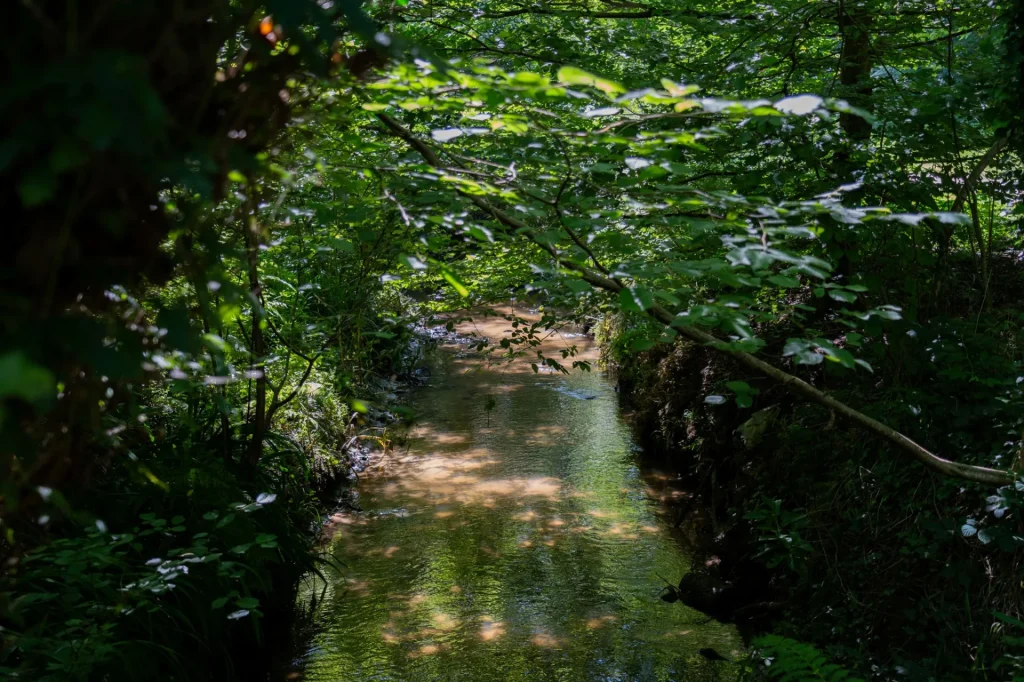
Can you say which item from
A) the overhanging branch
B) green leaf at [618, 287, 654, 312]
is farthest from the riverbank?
green leaf at [618, 287, 654, 312]

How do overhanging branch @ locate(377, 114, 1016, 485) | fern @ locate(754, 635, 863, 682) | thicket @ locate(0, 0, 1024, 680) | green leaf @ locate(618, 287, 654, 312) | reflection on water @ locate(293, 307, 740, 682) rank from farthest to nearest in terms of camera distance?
reflection on water @ locate(293, 307, 740, 682)
fern @ locate(754, 635, 863, 682)
overhanging branch @ locate(377, 114, 1016, 485)
green leaf @ locate(618, 287, 654, 312)
thicket @ locate(0, 0, 1024, 680)

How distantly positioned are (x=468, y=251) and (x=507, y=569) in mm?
2213

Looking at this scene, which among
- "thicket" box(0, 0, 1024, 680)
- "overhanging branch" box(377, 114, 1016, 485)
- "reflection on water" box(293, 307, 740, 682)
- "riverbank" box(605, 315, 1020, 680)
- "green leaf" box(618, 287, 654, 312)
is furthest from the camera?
"reflection on water" box(293, 307, 740, 682)

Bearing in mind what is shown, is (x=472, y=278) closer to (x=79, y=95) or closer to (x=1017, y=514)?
(x=1017, y=514)

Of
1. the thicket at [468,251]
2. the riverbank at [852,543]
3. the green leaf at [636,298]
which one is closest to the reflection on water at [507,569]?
the riverbank at [852,543]

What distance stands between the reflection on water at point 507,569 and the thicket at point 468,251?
0.57m

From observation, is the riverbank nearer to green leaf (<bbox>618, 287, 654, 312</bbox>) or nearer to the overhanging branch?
the overhanging branch

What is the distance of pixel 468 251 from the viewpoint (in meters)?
4.39

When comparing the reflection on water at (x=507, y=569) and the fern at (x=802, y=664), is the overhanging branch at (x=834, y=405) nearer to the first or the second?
the fern at (x=802, y=664)

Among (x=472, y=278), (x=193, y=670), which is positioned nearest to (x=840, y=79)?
(x=472, y=278)

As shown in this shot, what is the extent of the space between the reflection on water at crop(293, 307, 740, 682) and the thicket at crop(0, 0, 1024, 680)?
565mm

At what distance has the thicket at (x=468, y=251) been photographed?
86 cm

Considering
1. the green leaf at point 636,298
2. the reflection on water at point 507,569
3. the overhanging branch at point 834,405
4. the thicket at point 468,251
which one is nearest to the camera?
the thicket at point 468,251

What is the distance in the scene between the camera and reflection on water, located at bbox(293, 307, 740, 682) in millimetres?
4137
